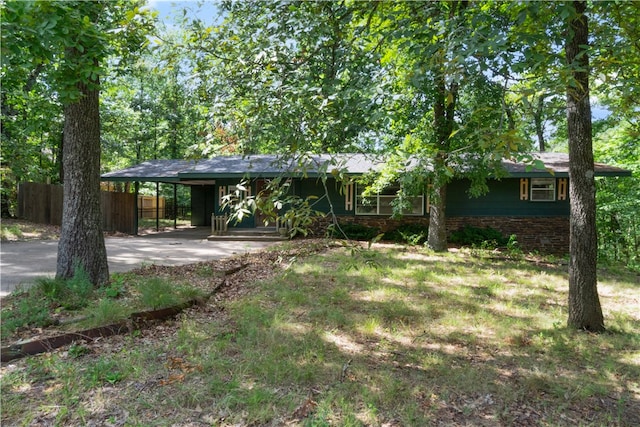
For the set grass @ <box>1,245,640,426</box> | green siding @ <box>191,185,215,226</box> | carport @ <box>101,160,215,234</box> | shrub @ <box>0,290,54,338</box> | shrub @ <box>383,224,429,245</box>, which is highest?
carport @ <box>101,160,215,234</box>

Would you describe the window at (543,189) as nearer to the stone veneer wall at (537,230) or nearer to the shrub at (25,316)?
the stone veneer wall at (537,230)

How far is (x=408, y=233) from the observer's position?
13305 mm

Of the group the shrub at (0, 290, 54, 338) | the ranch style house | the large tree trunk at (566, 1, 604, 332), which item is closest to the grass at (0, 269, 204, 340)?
the shrub at (0, 290, 54, 338)

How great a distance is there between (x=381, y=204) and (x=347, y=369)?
1118 centimetres

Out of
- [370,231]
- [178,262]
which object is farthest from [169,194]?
[178,262]

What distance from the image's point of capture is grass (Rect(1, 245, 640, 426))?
109 inches

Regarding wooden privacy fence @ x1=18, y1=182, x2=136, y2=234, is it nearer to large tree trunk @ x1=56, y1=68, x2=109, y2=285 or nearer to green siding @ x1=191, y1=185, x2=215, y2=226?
green siding @ x1=191, y1=185, x2=215, y2=226

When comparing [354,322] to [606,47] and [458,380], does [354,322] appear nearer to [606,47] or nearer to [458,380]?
[458,380]

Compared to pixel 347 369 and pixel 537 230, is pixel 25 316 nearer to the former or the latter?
pixel 347 369

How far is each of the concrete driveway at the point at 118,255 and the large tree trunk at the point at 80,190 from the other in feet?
3.37

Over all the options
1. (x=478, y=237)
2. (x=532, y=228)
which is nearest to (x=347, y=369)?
(x=478, y=237)

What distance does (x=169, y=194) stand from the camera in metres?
27.4

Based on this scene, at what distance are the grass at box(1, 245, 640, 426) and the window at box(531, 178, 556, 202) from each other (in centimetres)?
869

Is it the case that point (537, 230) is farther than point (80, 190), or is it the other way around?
point (537, 230)
